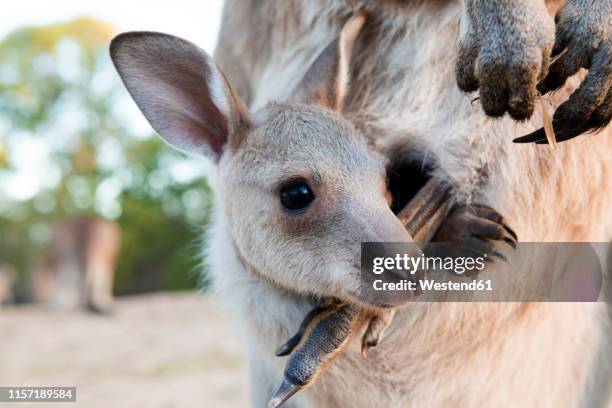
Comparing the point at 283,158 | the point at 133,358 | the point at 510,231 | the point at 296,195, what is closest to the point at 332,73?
the point at 283,158

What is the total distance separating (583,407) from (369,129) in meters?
1.16

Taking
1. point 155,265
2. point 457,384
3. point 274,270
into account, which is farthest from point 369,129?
point 155,265

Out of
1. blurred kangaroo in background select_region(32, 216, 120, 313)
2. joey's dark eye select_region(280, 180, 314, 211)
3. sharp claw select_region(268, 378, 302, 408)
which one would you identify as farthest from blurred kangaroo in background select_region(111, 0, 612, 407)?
blurred kangaroo in background select_region(32, 216, 120, 313)

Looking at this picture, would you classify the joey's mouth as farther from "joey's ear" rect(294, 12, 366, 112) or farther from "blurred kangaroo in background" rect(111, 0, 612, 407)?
"joey's ear" rect(294, 12, 366, 112)

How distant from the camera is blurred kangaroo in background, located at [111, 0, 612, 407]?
6.04 ft

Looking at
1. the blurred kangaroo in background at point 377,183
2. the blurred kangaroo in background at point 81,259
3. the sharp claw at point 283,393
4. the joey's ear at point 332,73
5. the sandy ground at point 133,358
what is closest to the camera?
the sharp claw at point 283,393

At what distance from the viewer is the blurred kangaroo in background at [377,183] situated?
6.04 ft

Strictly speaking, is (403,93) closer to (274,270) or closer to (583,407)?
(274,270)

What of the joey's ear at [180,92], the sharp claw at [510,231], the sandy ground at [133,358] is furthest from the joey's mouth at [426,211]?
the sandy ground at [133,358]

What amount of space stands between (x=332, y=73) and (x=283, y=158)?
35 cm

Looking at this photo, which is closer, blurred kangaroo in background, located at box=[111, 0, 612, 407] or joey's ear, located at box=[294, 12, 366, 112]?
blurred kangaroo in background, located at box=[111, 0, 612, 407]

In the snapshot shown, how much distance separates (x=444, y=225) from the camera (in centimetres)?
192

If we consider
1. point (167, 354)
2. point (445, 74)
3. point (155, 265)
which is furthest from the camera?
point (155, 265)

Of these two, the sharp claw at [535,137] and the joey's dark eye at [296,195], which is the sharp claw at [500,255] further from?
the joey's dark eye at [296,195]
